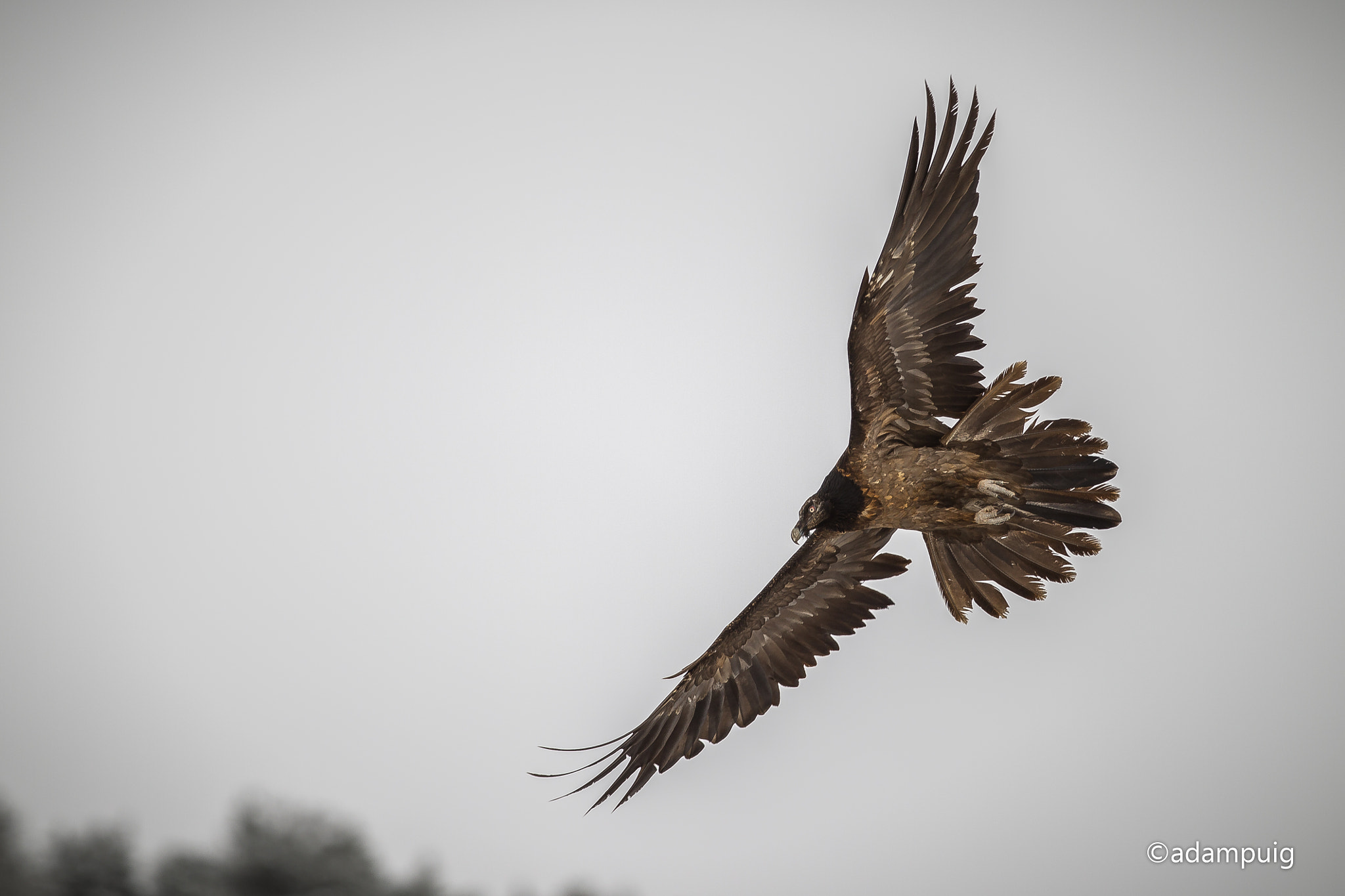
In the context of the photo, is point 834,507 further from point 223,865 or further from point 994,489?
point 223,865

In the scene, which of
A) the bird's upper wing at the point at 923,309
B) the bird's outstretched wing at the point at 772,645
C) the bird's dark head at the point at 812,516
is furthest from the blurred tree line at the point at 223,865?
the bird's upper wing at the point at 923,309

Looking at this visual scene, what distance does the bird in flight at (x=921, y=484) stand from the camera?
5750 millimetres

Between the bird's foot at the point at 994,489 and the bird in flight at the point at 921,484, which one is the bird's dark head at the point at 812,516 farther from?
the bird's foot at the point at 994,489

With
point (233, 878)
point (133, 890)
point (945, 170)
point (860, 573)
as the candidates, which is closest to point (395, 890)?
point (233, 878)

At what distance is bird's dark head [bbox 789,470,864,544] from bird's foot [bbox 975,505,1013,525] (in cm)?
85

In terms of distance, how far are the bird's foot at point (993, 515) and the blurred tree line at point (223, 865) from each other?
748 cm

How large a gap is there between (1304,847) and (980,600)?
7083 mm

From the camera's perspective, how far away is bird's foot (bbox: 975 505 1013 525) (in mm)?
6047

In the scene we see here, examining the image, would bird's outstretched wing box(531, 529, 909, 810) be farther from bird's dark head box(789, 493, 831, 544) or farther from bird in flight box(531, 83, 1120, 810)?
bird's dark head box(789, 493, 831, 544)

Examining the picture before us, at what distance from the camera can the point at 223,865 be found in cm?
868

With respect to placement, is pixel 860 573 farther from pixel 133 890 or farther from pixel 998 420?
pixel 133 890

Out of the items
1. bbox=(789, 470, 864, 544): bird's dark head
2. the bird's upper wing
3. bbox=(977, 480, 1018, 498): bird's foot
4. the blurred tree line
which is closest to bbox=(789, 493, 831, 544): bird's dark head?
bbox=(789, 470, 864, 544): bird's dark head

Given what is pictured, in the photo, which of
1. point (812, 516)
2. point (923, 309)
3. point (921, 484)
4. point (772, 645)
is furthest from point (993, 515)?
point (772, 645)

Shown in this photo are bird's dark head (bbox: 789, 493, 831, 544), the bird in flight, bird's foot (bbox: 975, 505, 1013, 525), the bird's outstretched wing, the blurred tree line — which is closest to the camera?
the bird in flight
